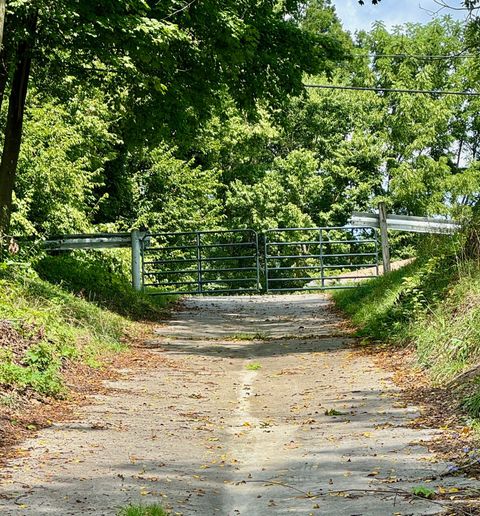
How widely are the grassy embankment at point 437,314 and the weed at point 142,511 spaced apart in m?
3.23

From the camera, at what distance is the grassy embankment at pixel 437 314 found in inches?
353

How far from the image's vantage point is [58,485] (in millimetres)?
5734

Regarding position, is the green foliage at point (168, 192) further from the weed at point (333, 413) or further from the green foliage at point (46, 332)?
the weed at point (333, 413)

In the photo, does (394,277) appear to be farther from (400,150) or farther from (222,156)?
(400,150)

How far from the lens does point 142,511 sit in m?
5.04

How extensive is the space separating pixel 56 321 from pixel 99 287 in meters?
6.05

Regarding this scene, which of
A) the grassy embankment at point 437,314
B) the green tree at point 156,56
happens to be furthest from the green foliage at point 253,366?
the green tree at point 156,56

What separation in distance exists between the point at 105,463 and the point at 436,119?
41917 millimetres

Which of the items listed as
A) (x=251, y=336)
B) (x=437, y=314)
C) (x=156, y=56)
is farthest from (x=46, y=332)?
(x=156, y=56)

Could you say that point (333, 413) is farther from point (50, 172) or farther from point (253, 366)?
point (50, 172)

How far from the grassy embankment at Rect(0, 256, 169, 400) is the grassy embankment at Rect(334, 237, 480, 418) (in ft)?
12.6

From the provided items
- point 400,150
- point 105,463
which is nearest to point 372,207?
point 400,150

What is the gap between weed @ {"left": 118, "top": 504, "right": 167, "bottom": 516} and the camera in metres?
4.98

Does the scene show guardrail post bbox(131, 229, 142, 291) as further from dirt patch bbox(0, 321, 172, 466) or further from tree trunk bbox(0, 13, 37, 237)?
dirt patch bbox(0, 321, 172, 466)
